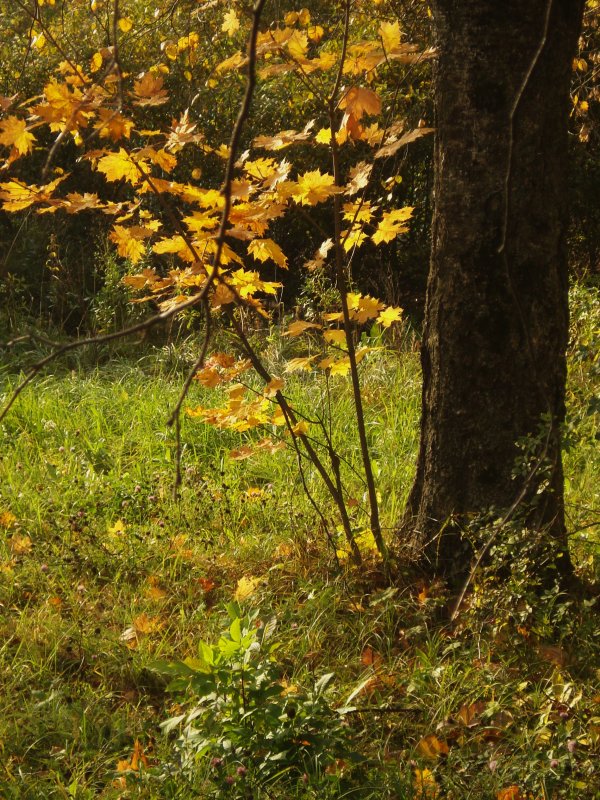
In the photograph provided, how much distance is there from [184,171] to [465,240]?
531 centimetres

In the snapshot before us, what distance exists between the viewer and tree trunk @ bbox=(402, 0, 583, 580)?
9.56 ft

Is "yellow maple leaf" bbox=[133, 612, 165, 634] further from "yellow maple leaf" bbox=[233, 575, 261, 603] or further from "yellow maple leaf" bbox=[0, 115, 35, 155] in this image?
"yellow maple leaf" bbox=[0, 115, 35, 155]

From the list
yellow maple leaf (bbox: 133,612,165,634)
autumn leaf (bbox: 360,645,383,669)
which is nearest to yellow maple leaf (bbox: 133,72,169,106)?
yellow maple leaf (bbox: 133,612,165,634)

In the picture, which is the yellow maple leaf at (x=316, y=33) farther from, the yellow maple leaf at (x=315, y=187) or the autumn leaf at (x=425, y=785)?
the autumn leaf at (x=425, y=785)

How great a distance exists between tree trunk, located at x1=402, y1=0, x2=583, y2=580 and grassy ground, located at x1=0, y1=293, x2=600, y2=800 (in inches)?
8.6

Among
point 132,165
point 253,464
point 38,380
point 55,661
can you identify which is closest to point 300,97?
point 38,380

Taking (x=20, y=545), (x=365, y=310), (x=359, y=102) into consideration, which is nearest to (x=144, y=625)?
(x=20, y=545)

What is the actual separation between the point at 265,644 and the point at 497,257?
1.39 meters

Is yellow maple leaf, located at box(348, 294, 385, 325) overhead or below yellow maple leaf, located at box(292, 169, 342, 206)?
below

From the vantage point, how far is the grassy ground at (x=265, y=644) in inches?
95.0

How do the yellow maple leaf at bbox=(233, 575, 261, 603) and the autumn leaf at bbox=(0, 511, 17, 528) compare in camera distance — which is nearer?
the yellow maple leaf at bbox=(233, 575, 261, 603)

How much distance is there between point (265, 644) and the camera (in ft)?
8.50

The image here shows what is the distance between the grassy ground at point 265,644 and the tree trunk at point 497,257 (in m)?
0.22

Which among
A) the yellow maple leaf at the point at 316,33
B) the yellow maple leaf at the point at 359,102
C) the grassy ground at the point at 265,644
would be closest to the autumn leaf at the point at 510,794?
the grassy ground at the point at 265,644
